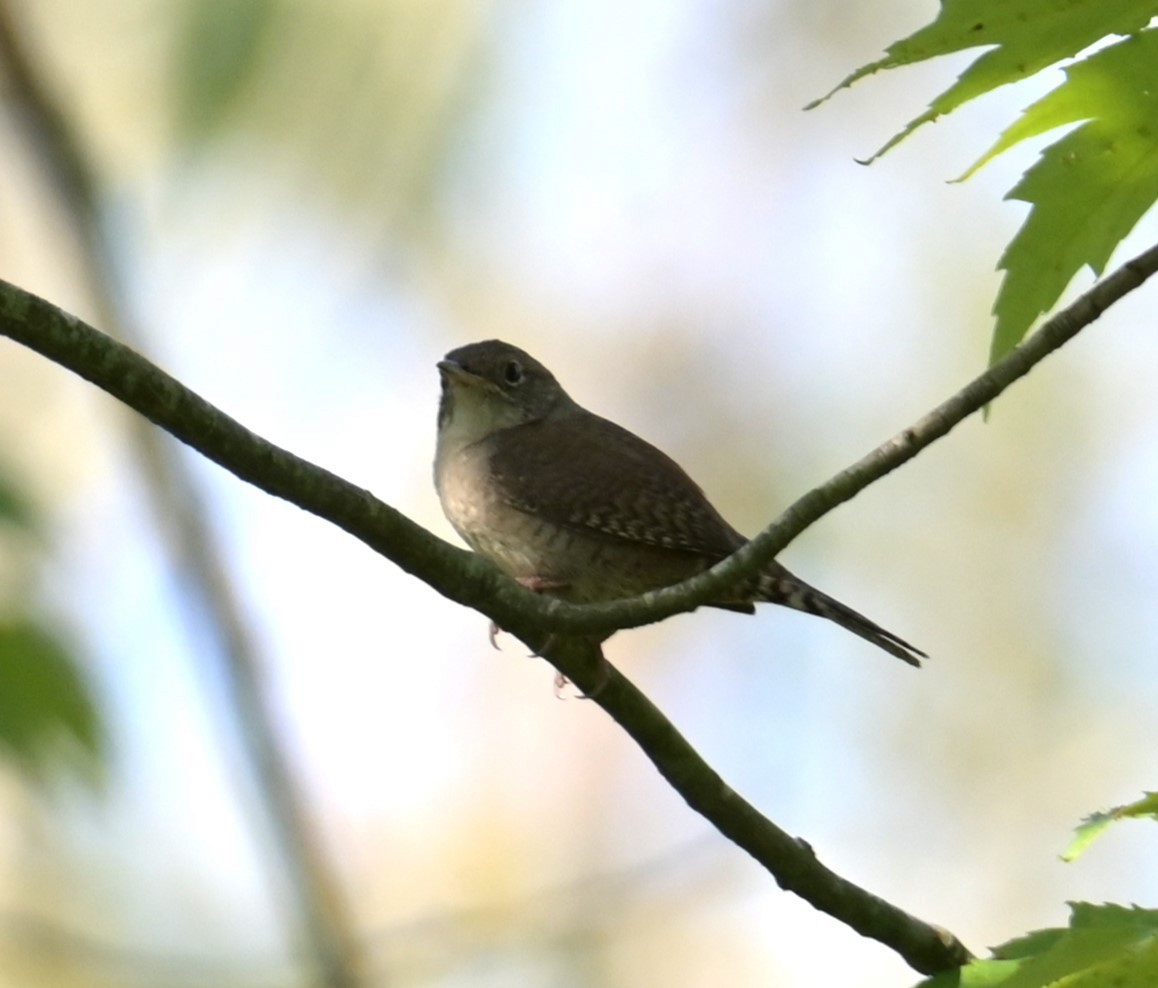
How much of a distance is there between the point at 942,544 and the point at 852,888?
5.57 metres

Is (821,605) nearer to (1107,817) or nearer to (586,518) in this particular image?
(586,518)

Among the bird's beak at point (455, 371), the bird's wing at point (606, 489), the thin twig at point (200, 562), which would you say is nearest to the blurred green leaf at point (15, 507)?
the thin twig at point (200, 562)

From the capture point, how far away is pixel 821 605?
13.5 feet

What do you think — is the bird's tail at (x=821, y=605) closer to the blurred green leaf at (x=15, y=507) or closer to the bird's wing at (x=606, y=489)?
the bird's wing at (x=606, y=489)

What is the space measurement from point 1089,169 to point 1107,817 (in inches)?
34.3

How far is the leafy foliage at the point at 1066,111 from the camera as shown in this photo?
1.90 m

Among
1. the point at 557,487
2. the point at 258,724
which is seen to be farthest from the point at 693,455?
the point at 258,724

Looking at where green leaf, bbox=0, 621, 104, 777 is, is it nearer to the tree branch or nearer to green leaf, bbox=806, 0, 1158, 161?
the tree branch

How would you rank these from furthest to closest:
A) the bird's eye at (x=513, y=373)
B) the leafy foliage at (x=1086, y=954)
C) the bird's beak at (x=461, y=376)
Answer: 1. the bird's eye at (x=513, y=373)
2. the bird's beak at (x=461, y=376)
3. the leafy foliage at (x=1086, y=954)

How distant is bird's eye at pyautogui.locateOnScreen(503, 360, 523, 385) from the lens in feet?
17.5

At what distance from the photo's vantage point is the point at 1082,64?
6.48ft

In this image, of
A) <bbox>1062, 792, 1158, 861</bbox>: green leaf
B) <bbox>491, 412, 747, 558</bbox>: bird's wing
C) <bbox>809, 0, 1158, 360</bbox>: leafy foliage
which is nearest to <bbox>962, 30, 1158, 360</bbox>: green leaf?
<bbox>809, 0, 1158, 360</bbox>: leafy foliage

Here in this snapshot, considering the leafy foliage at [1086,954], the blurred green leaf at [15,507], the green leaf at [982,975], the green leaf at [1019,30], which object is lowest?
the leafy foliage at [1086,954]

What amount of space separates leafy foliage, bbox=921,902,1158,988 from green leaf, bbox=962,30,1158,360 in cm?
86
